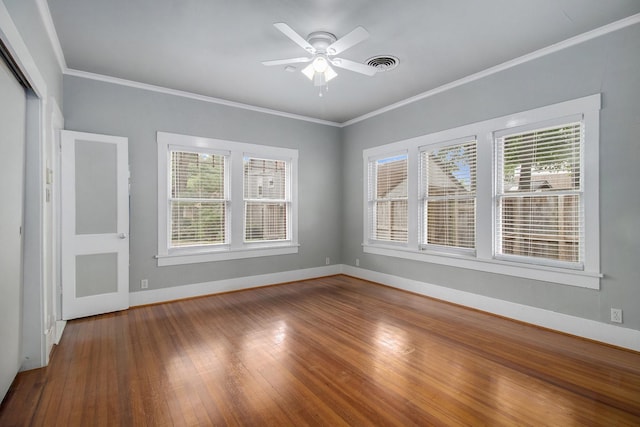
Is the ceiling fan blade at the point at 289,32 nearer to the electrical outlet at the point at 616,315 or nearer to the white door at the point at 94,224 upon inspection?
the white door at the point at 94,224

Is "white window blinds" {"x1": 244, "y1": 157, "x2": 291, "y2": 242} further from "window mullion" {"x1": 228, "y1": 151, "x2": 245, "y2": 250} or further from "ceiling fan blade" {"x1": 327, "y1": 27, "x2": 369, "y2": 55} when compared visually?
"ceiling fan blade" {"x1": 327, "y1": 27, "x2": 369, "y2": 55}

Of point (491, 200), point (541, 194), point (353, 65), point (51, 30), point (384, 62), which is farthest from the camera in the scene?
point (491, 200)

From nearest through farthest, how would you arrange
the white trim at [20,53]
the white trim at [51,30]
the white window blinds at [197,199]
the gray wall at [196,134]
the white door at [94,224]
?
1. the white trim at [20,53]
2. the white trim at [51,30]
3. the white door at [94,224]
4. the gray wall at [196,134]
5. the white window blinds at [197,199]

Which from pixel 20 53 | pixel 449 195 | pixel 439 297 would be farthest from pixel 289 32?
pixel 439 297

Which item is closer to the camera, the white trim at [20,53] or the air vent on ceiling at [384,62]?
the white trim at [20,53]

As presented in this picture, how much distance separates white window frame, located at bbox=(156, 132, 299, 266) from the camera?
4316 mm

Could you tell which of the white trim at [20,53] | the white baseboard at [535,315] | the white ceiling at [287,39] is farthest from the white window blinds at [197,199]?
the white baseboard at [535,315]

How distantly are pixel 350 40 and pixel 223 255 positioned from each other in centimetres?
348

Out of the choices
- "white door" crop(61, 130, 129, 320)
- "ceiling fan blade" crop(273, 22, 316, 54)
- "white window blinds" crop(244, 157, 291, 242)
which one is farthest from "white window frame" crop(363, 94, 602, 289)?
"white door" crop(61, 130, 129, 320)

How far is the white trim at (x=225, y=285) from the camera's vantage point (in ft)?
13.9

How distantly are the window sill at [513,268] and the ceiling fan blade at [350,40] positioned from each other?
2.95m

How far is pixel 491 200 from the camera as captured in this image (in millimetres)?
3807

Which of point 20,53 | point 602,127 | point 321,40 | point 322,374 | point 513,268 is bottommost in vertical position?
point 322,374

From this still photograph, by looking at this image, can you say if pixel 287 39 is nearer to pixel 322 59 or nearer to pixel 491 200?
pixel 322 59
